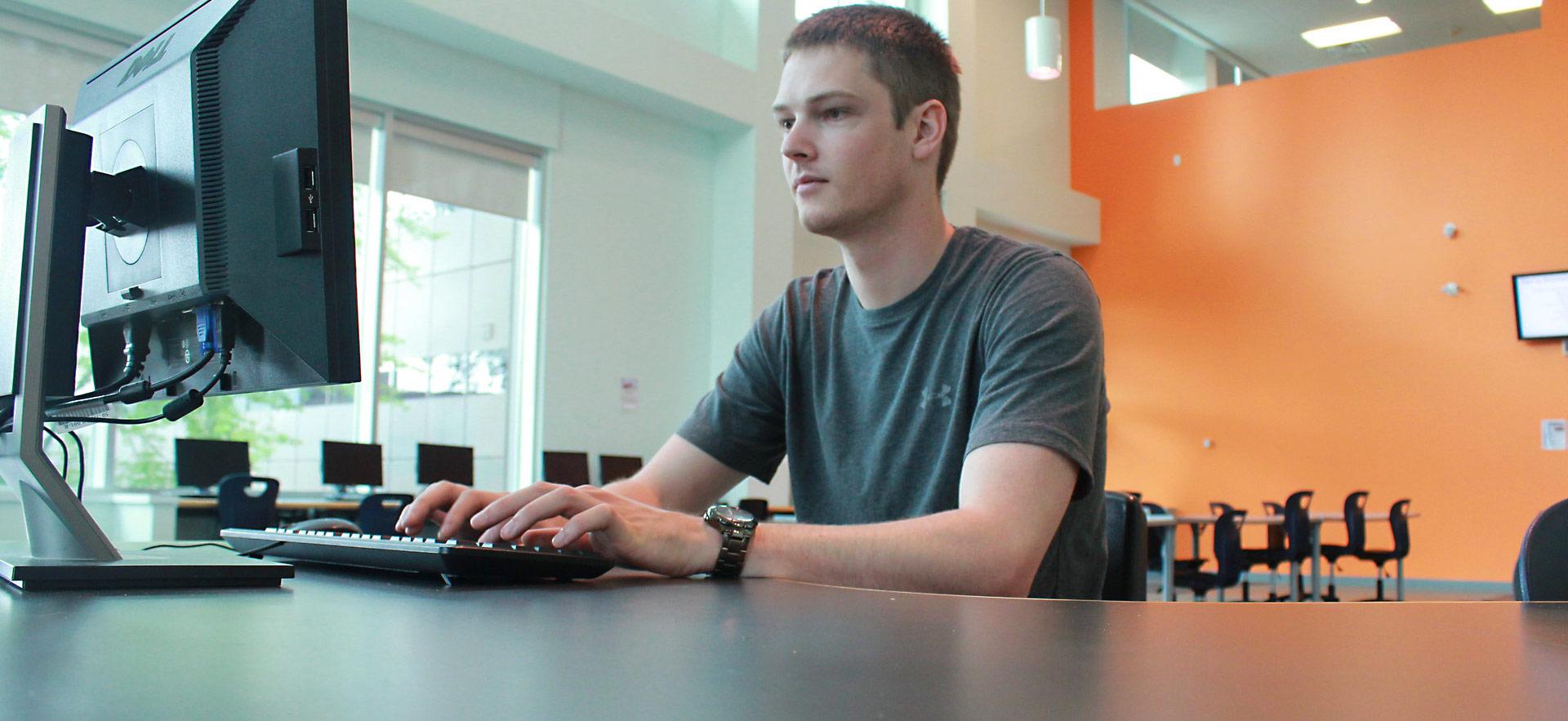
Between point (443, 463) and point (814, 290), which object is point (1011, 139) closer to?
point (443, 463)

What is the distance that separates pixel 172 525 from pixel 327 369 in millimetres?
4156

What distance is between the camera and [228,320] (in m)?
1.02

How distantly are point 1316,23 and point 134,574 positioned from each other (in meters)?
11.0

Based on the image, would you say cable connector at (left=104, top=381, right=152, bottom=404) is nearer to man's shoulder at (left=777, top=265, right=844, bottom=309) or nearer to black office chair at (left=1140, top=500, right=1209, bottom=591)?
man's shoulder at (left=777, top=265, right=844, bottom=309)

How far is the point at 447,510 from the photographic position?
4.00ft

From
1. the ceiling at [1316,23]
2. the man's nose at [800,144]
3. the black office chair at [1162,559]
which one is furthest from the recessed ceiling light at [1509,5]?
the man's nose at [800,144]

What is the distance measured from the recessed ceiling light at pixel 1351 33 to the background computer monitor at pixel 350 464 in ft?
28.7

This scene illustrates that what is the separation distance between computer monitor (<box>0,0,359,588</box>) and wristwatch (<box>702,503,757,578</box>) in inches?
13.2

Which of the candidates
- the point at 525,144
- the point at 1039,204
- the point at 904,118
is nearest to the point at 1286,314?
the point at 1039,204

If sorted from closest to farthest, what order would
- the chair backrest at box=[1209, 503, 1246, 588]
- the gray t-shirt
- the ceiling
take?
the gray t-shirt
the chair backrest at box=[1209, 503, 1246, 588]
the ceiling

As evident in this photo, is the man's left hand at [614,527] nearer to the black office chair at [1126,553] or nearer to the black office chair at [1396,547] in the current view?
the black office chair at [1126,553]

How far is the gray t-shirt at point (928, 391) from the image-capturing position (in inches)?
49.4

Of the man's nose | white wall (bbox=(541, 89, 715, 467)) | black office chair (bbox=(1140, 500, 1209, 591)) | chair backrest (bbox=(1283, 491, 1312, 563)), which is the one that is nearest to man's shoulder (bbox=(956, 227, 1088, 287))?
Result: the man's nose

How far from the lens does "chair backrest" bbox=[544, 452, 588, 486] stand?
20.7ft
